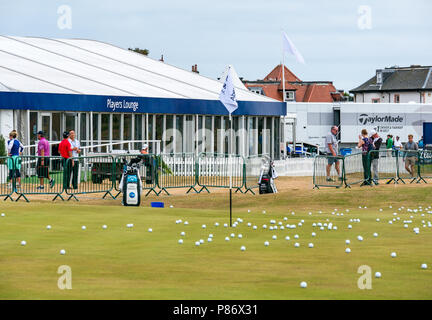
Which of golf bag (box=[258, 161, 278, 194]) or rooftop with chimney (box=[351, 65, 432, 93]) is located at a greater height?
rooftop with chimney (box=[351, 65, 432, 93])

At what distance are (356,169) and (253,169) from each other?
11.4ft

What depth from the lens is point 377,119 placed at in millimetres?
68500

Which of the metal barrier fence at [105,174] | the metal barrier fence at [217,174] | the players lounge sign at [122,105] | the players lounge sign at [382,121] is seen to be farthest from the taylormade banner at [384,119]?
the metal barrier fence at [217,174]

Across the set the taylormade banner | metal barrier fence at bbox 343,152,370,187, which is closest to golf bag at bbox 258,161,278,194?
metal barrier fence at bbox 343,152,370,187

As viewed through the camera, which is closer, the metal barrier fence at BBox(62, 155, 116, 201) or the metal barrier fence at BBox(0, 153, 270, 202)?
the metal barrier fence at BBox(0, 153, 270, 202)

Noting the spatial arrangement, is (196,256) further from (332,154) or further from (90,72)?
(90,72)

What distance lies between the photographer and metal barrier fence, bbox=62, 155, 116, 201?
87.2 ft

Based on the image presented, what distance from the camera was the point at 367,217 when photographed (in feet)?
68.7

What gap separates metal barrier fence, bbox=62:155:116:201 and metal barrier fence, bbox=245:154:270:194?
182 inches

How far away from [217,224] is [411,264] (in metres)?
6.00

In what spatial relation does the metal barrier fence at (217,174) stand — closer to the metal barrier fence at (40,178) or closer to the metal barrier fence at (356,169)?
the metal barrier fence at (356,169)

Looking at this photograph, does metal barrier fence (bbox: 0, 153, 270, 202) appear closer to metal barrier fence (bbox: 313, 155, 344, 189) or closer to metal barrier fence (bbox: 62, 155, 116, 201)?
metal barrier fence (bbox: 62, 155, 116, 201)

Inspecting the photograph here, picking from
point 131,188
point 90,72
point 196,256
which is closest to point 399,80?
point 90,72
